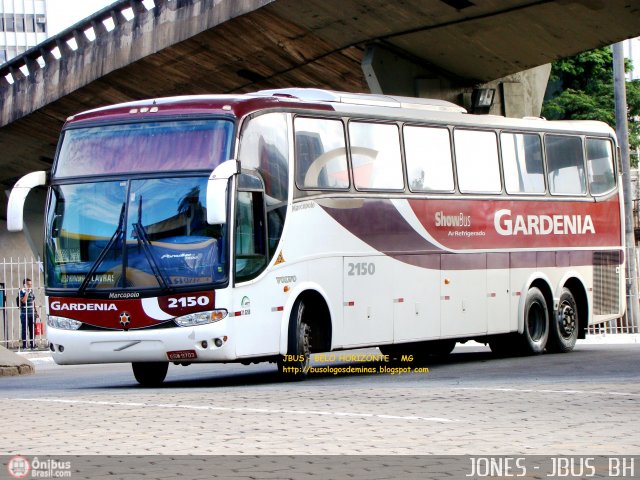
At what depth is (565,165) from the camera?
77.3 feet

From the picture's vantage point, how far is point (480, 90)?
3194cm

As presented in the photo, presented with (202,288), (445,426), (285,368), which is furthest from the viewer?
(285,368)

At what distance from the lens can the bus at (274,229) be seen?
54.5ft

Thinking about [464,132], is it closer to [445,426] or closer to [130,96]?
[445,426]

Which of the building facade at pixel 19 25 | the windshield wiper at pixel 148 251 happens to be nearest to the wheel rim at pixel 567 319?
the windshield wiper at pixel 148 251

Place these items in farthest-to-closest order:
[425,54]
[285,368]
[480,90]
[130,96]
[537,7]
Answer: [130,96] → [480,90] → [425,54] → [537,7] → [285,368]

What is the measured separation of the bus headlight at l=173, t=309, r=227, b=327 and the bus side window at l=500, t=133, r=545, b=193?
22.5 feet

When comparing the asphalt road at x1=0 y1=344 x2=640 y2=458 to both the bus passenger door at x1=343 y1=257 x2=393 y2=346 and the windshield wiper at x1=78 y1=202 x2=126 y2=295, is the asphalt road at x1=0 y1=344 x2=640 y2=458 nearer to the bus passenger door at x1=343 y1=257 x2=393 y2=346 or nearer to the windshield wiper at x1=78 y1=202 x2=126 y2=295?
the bus passenger door at x1=343 y1=257 x2=393 y2=346

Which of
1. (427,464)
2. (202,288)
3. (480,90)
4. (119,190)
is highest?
(480,90)

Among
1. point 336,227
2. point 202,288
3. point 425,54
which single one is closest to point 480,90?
point 425,54

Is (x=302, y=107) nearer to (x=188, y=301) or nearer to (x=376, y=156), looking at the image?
(x=376, y=156)

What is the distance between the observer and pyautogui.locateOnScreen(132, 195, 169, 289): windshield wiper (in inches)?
655

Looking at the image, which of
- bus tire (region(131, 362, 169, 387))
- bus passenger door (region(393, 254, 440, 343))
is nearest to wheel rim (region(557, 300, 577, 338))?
bus passenger door (region(393, 254, 440, 343))

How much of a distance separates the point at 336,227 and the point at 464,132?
3653 millimetres
